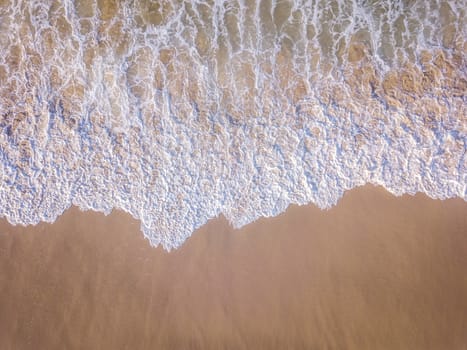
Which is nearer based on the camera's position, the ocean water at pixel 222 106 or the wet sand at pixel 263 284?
the wet sand at pixel 263 284

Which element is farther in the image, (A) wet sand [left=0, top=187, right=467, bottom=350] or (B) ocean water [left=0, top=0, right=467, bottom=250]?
(B) ocean water [left=0, top=0, right=467, bottom=250]

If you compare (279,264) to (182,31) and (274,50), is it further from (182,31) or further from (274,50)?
(182,31)

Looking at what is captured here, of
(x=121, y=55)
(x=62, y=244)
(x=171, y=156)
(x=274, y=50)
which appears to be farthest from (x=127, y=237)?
(x=274, y=50)

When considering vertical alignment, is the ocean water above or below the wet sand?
above

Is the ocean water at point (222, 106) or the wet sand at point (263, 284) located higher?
the ocean water at point (222, 106)
